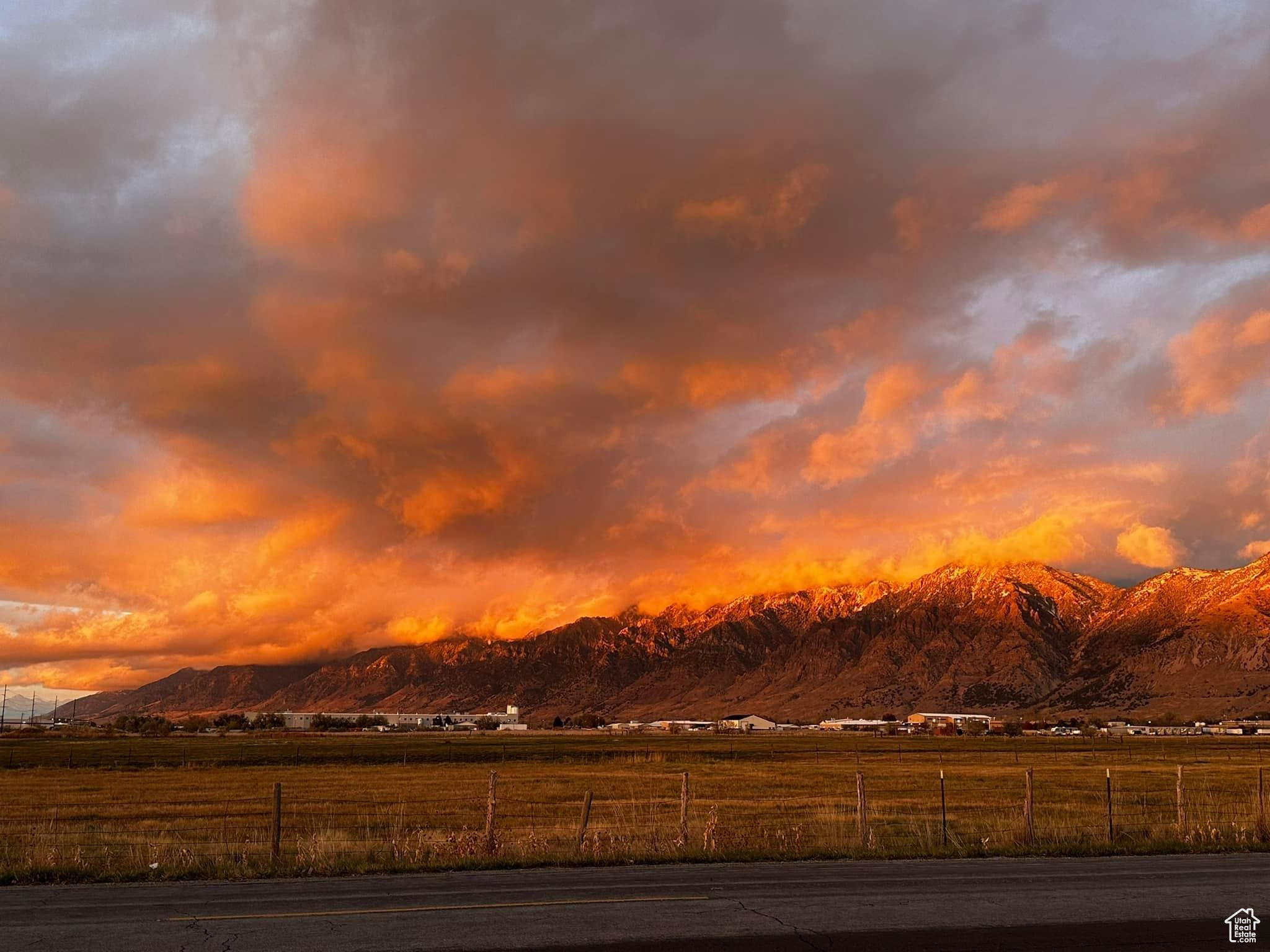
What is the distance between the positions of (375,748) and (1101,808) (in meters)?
108

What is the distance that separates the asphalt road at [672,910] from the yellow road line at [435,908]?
6 cm

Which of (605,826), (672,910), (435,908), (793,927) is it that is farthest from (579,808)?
(793,927)

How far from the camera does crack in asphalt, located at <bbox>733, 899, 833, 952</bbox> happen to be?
14352 millimetres

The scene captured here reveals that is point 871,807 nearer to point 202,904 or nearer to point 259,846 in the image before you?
point 259,846

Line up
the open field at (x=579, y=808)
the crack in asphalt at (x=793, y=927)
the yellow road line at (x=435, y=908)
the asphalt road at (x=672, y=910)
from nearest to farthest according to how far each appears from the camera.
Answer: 1. the crack in asphalt at (x=793, y=927)
2. the asphalt road at (x=672, y=910)
3. the yellow road line at (x=435, y=908)
4. the open field at (x=579, y=808)

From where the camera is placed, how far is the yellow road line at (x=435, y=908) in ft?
55.2

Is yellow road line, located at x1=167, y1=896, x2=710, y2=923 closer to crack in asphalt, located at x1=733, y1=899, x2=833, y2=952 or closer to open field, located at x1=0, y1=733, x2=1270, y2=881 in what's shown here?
crack in asphalt, located at x1=733, y1=899, x2=833, y2=952

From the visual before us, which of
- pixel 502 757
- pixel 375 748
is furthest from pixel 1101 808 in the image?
pixel 375 748

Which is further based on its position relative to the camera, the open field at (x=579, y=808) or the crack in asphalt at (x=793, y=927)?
the open field at (x=579, y=808)

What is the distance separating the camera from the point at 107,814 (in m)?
47.8

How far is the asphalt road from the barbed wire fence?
2.03m

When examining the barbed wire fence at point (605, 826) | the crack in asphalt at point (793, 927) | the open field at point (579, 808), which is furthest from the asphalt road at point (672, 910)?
the open field at point (579, 808)

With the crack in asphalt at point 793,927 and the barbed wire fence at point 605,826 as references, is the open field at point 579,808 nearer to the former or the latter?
the barbed wire fence at point 605,826

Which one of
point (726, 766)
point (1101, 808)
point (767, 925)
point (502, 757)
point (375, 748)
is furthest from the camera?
point (375, 748)
